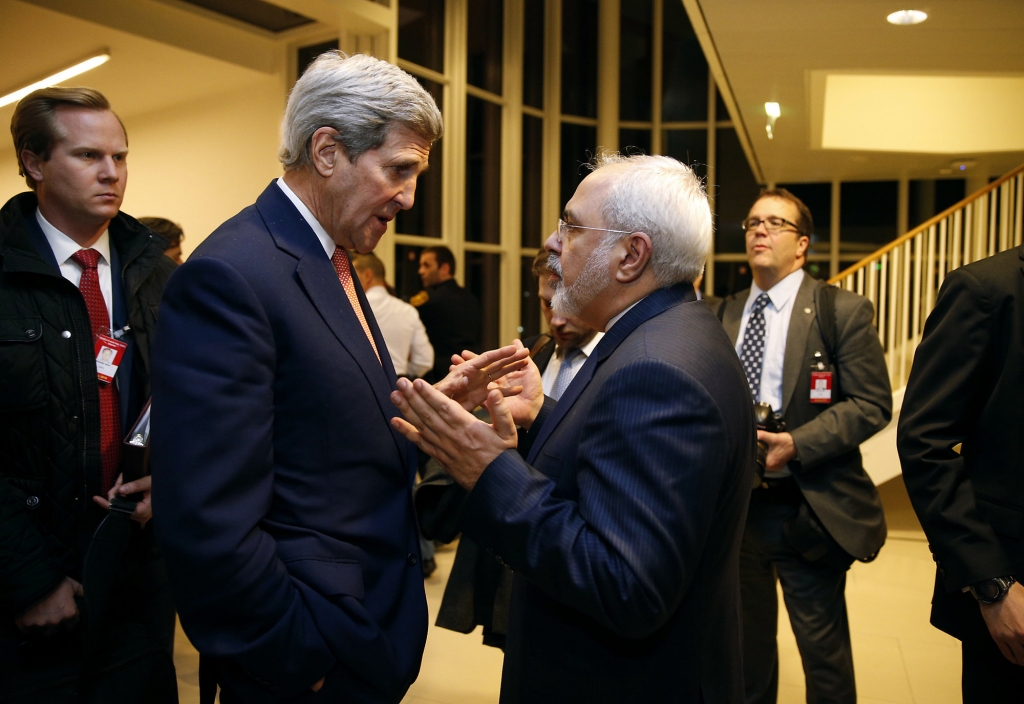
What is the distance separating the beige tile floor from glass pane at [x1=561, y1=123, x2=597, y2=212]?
22.0ft

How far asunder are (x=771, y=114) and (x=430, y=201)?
3.37 m

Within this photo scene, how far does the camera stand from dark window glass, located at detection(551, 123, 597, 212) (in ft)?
34.0

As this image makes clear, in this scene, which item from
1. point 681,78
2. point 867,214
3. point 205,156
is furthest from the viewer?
point 681,78

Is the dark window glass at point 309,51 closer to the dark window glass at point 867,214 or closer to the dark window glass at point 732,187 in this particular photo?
the dark window glass at point 732,187

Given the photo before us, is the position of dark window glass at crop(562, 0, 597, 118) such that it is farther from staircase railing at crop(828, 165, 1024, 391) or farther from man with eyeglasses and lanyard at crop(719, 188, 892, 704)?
man with eyeglasses and lanyard at crop(719, 188, 892, 704)

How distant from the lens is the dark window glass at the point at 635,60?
35.7 ft

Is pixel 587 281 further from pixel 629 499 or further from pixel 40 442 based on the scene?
pixel 40 442

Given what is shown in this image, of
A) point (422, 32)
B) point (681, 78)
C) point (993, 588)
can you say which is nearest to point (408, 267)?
point (422, 32)

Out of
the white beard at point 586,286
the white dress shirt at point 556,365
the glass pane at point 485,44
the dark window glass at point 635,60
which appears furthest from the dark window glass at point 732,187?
the white beard at point 586,286

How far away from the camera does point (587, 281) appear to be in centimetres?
147

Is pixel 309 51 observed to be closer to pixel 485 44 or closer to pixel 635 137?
pixel 485 44

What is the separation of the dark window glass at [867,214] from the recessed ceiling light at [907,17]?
6.81m

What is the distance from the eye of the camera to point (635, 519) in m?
1.13

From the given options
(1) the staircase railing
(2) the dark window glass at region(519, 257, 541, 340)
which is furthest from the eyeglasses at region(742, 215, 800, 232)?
(2) the dark window glass at region(519, 257, 541, 340)
